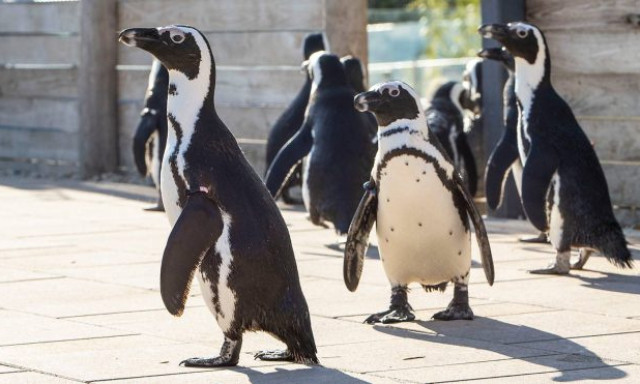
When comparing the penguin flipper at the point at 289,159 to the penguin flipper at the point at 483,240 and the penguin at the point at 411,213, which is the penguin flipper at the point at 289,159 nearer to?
the penguin at the point at 411,213

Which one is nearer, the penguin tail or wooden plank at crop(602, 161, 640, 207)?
the penguin tail

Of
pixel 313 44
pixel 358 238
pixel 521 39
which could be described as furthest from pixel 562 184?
pixel 313 44

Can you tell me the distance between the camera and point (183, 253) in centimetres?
431

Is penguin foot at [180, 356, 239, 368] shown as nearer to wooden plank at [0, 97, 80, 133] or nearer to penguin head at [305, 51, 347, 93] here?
penguin head at [305, 51, 347, 93]

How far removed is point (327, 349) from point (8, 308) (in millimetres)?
1503

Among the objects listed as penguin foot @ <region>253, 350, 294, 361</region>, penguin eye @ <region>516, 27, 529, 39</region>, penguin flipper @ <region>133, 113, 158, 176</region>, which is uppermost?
penguin eye @ <region>516, 27, 529, 39</region>

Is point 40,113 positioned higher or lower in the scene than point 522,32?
lower

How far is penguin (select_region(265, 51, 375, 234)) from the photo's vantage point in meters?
7.12

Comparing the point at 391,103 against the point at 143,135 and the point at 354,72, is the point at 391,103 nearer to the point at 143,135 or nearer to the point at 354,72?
the point at 354,72

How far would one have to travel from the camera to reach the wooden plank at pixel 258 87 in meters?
10.1

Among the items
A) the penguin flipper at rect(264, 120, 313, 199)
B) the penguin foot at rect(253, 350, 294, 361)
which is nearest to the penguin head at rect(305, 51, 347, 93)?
the penguin flipper at rect(264, 120, 313, 199)

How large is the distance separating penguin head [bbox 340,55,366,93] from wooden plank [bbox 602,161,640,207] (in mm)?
1566

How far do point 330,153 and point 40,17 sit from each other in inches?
223

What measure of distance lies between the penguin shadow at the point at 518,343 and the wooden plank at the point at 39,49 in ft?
23.5
